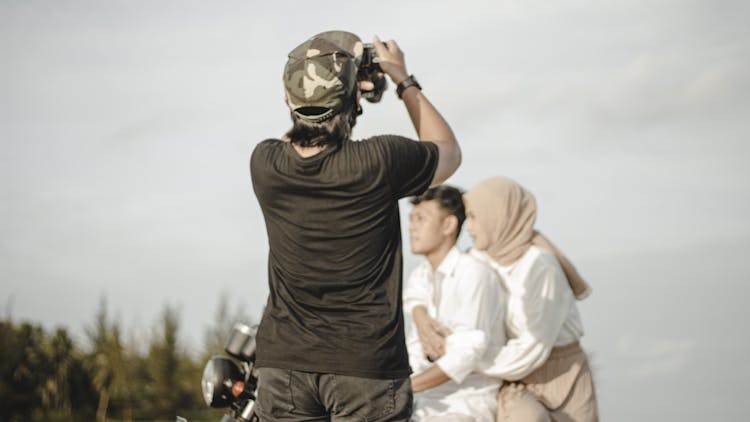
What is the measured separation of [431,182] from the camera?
281 centimetres

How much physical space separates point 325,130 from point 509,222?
2686 mm

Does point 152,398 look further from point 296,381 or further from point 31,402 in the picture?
point 296,381

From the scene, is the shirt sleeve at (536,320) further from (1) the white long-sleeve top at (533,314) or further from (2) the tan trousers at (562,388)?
(2) the tan trousers at (562,388)

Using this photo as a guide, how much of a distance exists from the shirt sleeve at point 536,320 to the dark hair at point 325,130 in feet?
7.08

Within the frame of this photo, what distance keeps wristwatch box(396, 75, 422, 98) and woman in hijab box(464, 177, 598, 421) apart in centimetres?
200

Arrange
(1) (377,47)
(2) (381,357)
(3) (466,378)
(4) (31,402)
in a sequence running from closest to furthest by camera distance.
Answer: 1. (2) (381,357)
2. (1) (377,47)
3. (3) (466,378)
4. (4) (31,402)

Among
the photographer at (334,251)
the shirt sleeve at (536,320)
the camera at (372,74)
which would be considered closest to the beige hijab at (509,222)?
the shirt sleeve at (536,320)

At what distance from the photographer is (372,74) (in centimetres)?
307

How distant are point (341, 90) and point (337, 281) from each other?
0.63 meters

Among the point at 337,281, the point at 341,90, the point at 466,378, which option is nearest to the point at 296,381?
the point at 337,281

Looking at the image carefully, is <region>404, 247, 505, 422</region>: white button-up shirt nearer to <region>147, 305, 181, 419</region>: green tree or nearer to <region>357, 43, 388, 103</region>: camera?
<region>357, 43, 388, 103</region>: camera

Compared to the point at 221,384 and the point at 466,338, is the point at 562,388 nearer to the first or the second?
the point at 466,338

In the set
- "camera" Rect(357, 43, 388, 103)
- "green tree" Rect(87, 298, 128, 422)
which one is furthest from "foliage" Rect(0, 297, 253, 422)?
"camera" Rect(357, 43, 388, 103)

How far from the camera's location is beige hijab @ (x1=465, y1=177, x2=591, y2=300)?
16.7 feet
